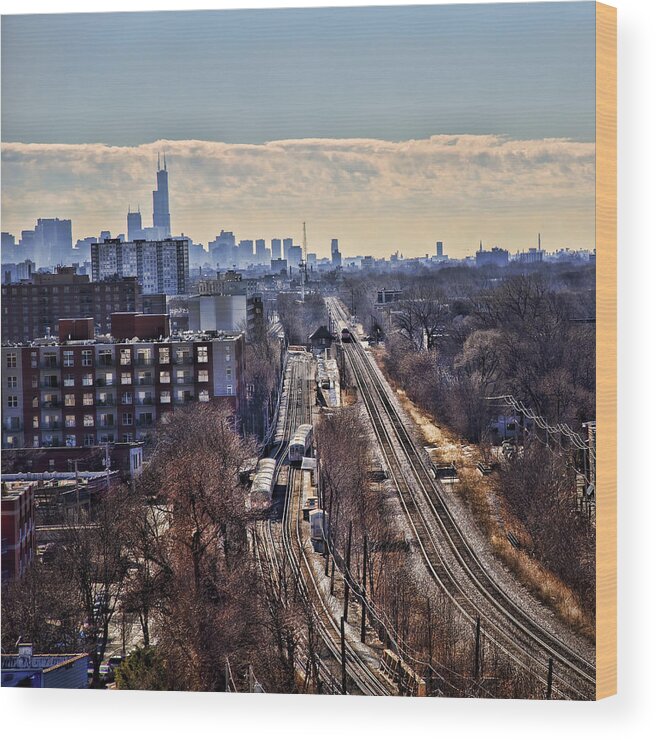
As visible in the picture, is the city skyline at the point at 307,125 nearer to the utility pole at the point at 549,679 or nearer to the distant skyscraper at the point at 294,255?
the distant skyscraper at the point at 294,255

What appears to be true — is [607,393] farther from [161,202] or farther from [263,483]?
[161,202]

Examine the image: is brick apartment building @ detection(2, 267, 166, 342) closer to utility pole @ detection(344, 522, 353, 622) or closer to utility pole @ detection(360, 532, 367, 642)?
utility pole @ detection(344, 522, 353, 622)

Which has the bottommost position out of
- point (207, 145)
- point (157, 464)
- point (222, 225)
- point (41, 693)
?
point (41, 693)

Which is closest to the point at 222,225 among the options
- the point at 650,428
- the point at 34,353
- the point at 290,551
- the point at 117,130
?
the point at 117,130

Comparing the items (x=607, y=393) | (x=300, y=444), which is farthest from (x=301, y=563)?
(x=607, y=393)

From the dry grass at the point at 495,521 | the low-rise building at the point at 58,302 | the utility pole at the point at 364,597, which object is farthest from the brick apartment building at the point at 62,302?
the utility pole at the point at 364,597

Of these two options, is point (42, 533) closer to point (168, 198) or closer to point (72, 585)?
point (72, 585)

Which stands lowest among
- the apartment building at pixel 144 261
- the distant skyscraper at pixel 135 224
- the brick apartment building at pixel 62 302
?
the brick apartment building at pixel 62 302
